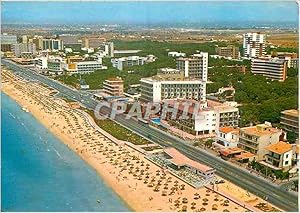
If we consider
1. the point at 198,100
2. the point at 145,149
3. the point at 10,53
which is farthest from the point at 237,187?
the point at 10,53

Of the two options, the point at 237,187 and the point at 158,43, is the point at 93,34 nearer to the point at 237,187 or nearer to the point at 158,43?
the point at 158,43

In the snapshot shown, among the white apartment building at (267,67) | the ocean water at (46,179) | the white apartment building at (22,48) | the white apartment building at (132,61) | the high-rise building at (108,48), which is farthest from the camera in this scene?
the white apartment building at (267,67)

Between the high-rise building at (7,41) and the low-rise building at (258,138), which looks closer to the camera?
the high-rise building at (7,41)

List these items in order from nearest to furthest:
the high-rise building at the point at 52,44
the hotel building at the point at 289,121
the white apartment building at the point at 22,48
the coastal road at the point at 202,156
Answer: the coastal road at the point at 202,156, the hotel building at the point at 289,121, the white apartment building at the point at 22,48, the high-rise building at the point at 52,44

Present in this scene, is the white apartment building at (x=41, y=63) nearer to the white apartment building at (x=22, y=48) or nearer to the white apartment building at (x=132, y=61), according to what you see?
the white apartment building at (x=22, y=48)

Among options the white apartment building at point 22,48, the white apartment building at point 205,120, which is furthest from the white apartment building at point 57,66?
the white apartment building at point 205,120

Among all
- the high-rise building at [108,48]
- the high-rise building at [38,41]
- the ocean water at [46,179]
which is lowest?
the ocean water at [46,179]

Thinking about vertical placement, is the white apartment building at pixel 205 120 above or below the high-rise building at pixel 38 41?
below
